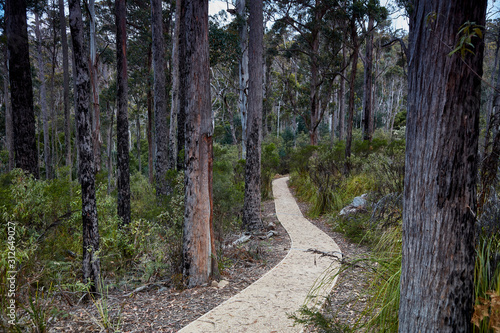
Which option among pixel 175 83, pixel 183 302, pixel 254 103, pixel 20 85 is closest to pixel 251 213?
pixel 254 103

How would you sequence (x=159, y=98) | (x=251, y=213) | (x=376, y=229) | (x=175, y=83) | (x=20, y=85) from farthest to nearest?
(x=175, y=83) → (x=159, y=98) → (x=251, y=213) → (x=20, y=85) → (x=376, y=229)

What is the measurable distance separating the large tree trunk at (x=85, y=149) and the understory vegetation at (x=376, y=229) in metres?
2.80

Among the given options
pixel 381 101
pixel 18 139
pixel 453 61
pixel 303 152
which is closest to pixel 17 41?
pixel 18 139

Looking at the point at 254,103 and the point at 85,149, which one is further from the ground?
the point at 254,103

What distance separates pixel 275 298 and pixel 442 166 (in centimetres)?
276

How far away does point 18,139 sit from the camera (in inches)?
257

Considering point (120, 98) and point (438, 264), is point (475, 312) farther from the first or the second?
point (120, 98)

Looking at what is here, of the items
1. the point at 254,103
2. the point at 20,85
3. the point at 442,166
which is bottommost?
the point at 442,166

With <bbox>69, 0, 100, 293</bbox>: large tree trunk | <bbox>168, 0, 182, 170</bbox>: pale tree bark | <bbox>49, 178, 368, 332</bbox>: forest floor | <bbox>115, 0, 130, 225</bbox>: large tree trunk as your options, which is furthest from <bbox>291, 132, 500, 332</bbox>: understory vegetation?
<bbox>168, 0, 182, 170</bbox>: pale tree bark

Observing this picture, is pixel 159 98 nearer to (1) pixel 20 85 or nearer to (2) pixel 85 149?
(1) pixel 20 85

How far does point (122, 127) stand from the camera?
690 centimetres

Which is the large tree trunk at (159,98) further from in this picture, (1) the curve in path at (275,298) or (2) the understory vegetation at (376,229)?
(1) the curve in path at (275,298)

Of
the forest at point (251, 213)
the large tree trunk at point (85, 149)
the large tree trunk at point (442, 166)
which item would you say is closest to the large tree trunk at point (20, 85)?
the forest at point (251, 213)

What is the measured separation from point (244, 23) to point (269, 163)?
6394mm
